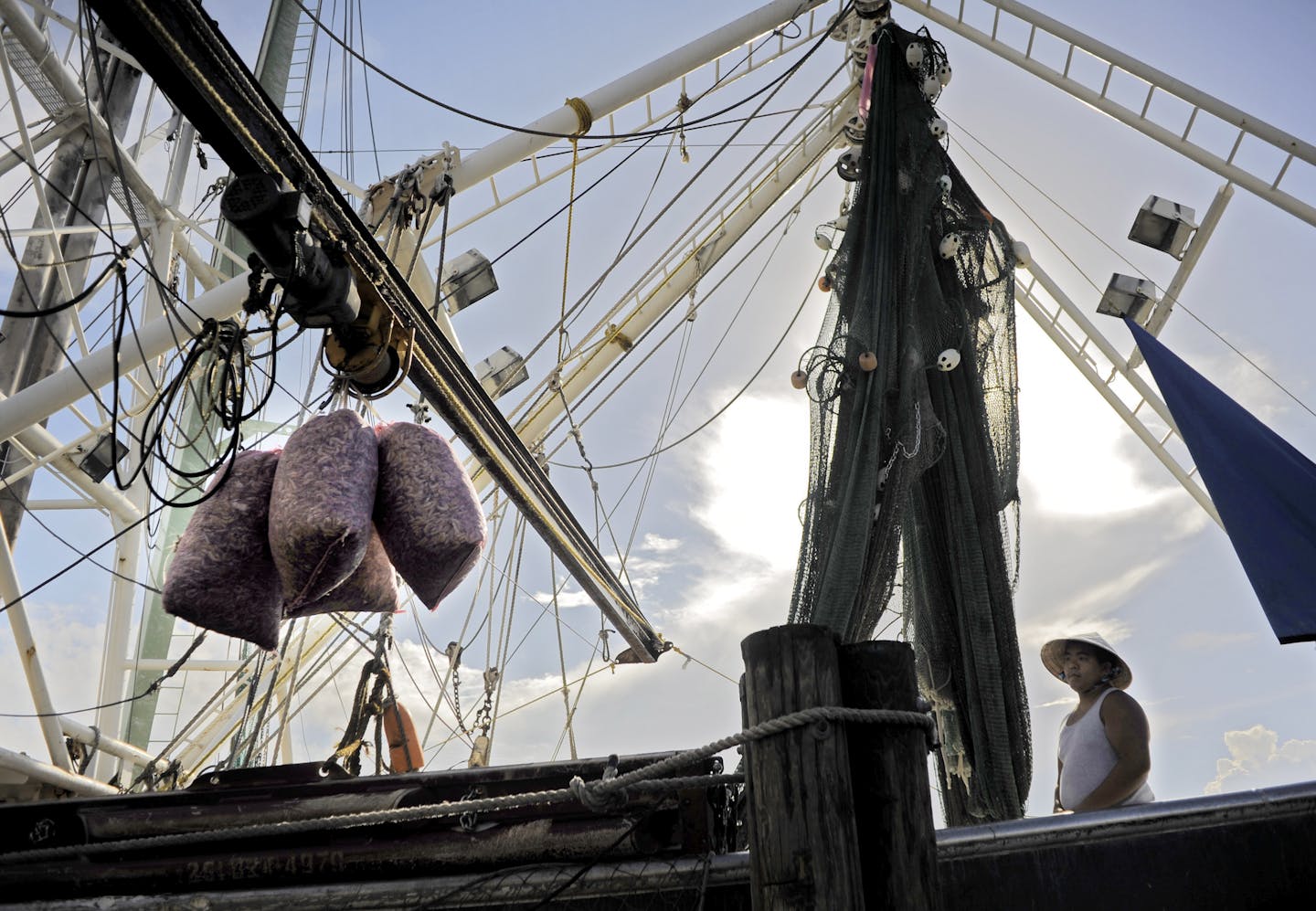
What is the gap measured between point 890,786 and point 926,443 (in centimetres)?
287

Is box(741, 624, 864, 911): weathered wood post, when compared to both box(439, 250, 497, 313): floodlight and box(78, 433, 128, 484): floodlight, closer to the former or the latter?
box(439, 250, 497, 313): floodlight

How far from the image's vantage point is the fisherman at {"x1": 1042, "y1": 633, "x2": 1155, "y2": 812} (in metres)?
3.51

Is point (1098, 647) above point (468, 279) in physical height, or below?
below

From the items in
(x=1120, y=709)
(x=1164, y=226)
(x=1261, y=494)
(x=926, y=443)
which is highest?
(x=1164, y=226)

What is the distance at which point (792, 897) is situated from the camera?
2.09m

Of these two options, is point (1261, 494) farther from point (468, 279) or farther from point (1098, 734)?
point (468, 279)

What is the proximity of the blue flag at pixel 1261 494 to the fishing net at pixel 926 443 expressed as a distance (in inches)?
38.2

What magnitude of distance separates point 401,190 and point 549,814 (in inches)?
173

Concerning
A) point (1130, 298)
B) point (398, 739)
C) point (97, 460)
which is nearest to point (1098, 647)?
point (398, 739)

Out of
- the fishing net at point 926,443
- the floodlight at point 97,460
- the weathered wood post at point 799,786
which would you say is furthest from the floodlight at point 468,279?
the weathered wood post at point 799,786

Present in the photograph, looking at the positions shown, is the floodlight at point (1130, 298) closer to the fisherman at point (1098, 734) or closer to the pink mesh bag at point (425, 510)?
the fisherman at point (1098, 734)

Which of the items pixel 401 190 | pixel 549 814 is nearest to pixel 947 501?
pixel 549 814

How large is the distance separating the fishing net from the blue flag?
3.18ft

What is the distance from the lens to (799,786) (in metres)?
2.16
